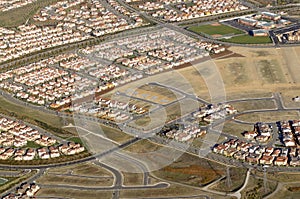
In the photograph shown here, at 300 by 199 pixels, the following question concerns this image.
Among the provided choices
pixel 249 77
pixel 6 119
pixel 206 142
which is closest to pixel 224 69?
pixel 249 77

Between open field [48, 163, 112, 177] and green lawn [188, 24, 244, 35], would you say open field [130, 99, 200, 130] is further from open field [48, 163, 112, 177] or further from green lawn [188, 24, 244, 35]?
green lawn [188, 24, 244, 35]

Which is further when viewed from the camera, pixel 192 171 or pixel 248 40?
pixel 248 40

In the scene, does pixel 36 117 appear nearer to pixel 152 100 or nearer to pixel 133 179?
pixel 152 100

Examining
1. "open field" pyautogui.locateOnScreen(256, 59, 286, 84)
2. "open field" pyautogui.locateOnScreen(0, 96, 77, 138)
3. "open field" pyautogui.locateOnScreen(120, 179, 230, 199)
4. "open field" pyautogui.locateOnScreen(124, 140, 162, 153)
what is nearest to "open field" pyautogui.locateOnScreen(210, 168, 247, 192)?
"open field" pyautogui.locateOnScreen(120, 179, 230, 199)

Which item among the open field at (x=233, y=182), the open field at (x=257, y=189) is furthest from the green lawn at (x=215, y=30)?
the open field at (x=257, y=189)

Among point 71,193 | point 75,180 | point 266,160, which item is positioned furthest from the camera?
point 266,160

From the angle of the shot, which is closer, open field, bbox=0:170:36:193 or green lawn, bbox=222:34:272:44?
open field, bbox=0:170:36:193

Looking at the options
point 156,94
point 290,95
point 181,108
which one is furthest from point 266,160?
point 156,94
